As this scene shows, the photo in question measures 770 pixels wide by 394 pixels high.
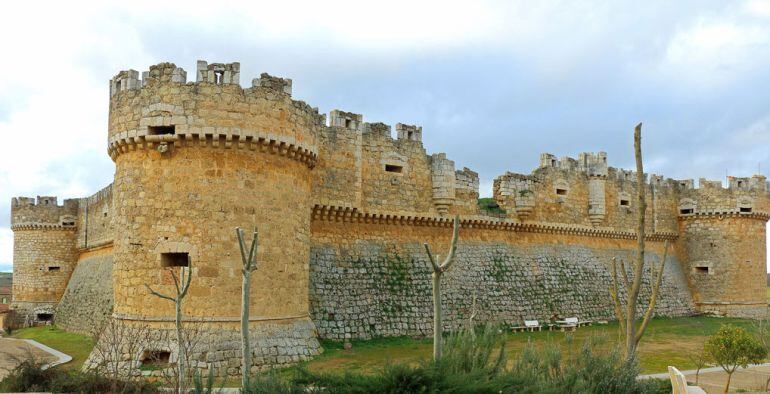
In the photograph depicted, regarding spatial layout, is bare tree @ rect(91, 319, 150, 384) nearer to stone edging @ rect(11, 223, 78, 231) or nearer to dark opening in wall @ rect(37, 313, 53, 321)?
stone edging @ rect(11, 223, 78, 231)

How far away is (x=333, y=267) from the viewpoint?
1931 centimetres

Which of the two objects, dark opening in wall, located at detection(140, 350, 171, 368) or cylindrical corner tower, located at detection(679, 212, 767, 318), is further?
cylindrical corner tower, located at detection(679, 212, 767, 318)

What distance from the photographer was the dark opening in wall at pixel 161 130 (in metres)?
14.9

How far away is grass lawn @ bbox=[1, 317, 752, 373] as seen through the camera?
1536cm

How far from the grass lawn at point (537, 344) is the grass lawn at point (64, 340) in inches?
297

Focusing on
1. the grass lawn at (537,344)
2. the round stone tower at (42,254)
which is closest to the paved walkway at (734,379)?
the grass lawn at (537,344)

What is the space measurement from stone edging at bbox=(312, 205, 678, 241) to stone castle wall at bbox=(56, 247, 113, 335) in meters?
10.0

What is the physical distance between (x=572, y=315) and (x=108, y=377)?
18832 mm

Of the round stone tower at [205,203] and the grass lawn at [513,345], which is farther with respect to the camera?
the grass lawn at [513,345]

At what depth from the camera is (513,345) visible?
1955 cm

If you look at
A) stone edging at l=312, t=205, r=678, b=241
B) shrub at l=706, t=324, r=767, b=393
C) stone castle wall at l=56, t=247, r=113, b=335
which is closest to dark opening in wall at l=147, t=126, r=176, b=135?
stone edging at l=312, t=205, r=678, b=241

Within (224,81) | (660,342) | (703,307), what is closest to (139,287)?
(224,81)

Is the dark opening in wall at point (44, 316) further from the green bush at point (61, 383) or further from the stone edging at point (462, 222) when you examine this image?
the green bush at point (61, 383)

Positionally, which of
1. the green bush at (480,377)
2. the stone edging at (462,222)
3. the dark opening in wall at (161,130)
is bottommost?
the green bush at (480,377)
